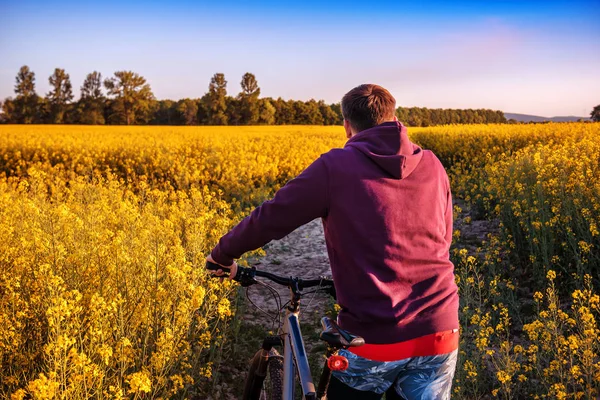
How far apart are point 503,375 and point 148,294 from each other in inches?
110

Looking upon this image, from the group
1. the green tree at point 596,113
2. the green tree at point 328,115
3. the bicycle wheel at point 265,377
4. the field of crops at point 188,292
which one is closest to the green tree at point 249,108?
the green tree at point 328,115

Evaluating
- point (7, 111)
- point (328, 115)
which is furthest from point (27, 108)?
point (328, 115)

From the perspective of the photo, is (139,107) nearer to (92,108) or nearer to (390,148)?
(92,108)

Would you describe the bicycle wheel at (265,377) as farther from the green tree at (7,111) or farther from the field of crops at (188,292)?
the green tree at (7,111)

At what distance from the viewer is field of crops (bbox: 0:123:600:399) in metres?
3.31

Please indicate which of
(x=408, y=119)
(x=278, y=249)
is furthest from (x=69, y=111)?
(x=278, y=249)

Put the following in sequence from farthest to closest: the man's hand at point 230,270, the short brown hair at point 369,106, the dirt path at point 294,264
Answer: the dirt path at point 294,264, the man's hand at point 230,270, the short brown hair at point 369,106

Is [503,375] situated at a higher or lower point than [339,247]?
lower

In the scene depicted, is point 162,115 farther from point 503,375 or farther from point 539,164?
point 503,375

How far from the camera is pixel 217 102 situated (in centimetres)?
5678

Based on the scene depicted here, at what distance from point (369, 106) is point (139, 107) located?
5803cm

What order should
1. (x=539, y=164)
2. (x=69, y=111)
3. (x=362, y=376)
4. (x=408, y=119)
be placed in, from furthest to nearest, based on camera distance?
(x=408, y=119) < (x=69, y=111) < (x=539, y=164) < (x=362, y=376)

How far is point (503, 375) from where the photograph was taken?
3.58 meters

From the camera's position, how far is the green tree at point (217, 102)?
56.6 m
